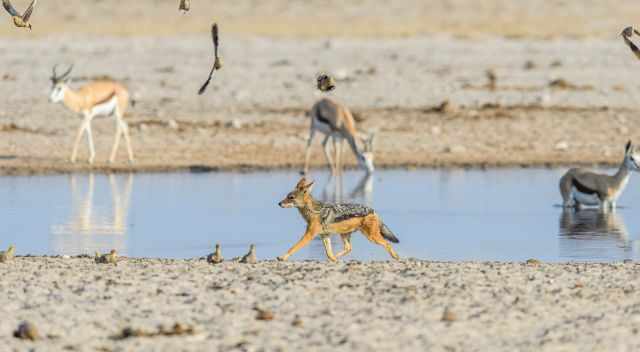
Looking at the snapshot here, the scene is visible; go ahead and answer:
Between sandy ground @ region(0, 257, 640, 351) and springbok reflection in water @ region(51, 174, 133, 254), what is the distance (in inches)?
83.9

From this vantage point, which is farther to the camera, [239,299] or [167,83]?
[167,83]

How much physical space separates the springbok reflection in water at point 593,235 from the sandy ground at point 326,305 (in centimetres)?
→ 178

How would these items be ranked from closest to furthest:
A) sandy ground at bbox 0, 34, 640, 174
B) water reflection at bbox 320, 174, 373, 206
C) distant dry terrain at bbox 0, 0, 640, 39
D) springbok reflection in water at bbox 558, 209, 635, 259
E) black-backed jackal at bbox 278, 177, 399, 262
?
1. black-backed jackal at bbox 278, 177, 399, 262
2. springbok reflection in water at bbox 558, 209, 635, 259
3. water reflection at bbox 320, 174, 373, 206
4. sandy ground at bbox 0, 34, 640, 174
5. distant dry terrain at bbox 0, 0, 640, 39

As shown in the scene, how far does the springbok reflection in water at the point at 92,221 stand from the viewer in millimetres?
13055

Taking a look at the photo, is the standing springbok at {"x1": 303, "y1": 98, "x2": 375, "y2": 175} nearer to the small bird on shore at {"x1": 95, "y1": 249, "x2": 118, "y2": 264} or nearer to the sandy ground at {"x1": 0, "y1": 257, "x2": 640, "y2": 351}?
the small bird on shore at {"x1": 95, "y1": 249, "x2": 118, "y2": 264}

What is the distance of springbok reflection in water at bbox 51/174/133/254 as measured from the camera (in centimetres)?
1305

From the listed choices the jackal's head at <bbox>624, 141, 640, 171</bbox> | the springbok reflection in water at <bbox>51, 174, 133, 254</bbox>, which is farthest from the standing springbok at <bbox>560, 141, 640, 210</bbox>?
the springbok reflection in water at <bbox>51, 174, 133, 254</bbox>

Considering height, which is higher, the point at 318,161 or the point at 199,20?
the point at 199,20

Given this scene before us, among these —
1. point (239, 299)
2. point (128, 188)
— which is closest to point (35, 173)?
point (128, 188)

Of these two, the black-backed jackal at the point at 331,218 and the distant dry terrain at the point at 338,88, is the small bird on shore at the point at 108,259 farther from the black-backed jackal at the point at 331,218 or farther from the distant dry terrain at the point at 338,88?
the distant dry terrain at the point at 338,88

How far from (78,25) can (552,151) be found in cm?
2290

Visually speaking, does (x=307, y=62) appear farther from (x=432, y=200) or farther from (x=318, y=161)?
(x=432, y=200)

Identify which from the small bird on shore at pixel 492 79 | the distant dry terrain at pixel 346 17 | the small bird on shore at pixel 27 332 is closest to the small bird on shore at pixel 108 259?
→ the small bird on shore at pixel 27 332

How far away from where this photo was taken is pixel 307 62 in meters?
31.8
